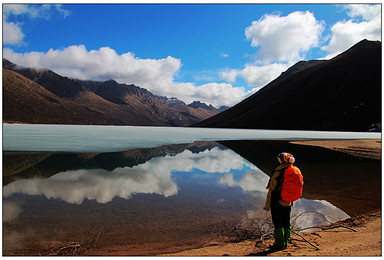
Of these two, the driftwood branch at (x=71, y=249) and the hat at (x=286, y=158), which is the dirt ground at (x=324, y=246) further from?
the driftwood branch at (x=71, y=249)

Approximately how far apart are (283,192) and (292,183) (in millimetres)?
306

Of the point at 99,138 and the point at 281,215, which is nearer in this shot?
the point at 281,215

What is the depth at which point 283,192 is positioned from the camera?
5465 millimetres

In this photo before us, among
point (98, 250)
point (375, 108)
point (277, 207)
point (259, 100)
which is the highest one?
point (259, 100)

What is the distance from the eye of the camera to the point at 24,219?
24.8 feet

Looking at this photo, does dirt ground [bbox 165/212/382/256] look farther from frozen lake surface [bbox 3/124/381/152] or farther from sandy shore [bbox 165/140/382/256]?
frozen lake surface [bbox 3/124/381/152]

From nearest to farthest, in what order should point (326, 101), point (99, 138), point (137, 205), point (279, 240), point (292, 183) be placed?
point (292, 183)
point (279, 240)
point (137, 205)
point (99, 138)
point (326, 101)

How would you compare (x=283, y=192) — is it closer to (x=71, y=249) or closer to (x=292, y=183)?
(x=292, y=183)

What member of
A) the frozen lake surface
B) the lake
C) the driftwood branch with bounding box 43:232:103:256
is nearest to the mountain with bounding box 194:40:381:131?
the frozen lake surface

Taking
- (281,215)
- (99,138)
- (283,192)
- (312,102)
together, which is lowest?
(281,215)

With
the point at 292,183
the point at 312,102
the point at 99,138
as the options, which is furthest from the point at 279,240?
the point at 312,102

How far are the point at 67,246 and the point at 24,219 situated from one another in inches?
115

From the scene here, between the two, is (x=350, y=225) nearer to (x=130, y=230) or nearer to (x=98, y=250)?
(x=130, y=230)

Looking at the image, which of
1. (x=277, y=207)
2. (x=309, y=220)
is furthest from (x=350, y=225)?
(x=277, y=207)
